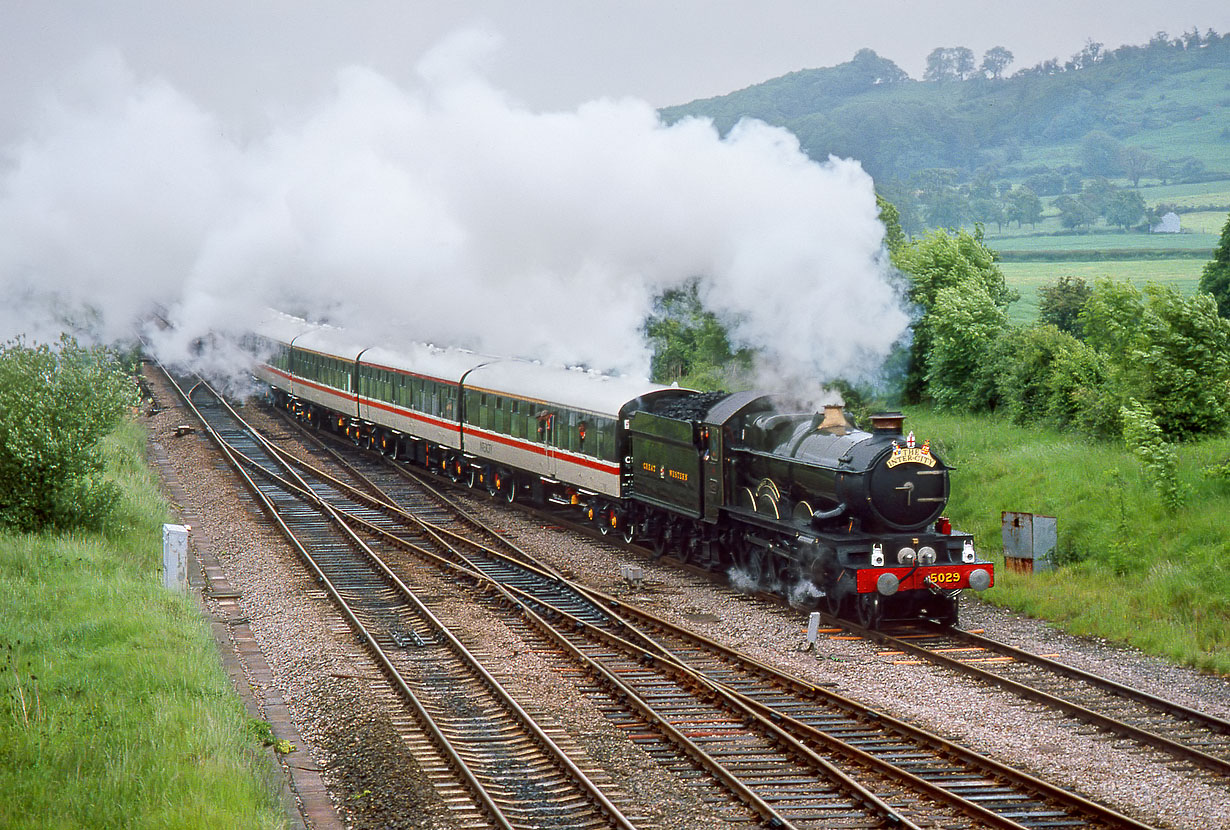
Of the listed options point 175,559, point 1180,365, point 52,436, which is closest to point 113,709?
point 175,559

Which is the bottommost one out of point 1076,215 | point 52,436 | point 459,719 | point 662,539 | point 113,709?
point 459,719

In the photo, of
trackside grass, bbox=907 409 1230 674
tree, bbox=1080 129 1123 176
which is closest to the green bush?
trackside grass, bbox=907 409 1230 674

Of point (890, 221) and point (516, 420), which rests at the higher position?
point (890, 221)

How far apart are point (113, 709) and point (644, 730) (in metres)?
4.77

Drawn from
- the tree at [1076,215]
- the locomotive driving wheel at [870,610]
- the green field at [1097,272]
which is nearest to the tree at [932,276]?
the locomotive driving wheel at [870,610]

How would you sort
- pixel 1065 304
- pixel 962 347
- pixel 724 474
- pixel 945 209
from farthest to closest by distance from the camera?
pixel 945 209 < pixel 1065 304 < pixel 962 347 < pixel 724 474

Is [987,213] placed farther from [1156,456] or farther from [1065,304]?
[1156,456]

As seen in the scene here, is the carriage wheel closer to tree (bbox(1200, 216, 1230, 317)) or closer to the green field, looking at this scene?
tree (bbox(1200, 216, 1230, 317))

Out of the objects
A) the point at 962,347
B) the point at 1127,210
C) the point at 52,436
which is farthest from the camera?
the point at 1127,210

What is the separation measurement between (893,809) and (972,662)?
5.16 m

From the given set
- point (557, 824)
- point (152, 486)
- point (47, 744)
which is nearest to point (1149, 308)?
point (557, 824)

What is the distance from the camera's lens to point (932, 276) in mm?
31156

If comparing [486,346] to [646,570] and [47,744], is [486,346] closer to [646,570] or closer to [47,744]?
[646,570]

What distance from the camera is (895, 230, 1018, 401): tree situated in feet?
100.0
